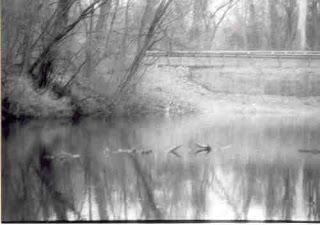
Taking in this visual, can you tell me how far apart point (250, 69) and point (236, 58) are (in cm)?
83

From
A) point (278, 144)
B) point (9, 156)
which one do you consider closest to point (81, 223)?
point (9, 156)

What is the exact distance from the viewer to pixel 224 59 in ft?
48.8

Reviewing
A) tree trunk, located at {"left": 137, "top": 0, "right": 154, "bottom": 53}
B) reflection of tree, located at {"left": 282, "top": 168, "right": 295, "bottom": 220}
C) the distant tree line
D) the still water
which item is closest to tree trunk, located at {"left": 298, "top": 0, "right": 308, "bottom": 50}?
the distant tree line

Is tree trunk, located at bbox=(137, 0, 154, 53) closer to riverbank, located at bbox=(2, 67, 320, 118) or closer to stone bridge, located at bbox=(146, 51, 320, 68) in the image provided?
stone bridge, located at bbox=(146, 51, 320, 68)

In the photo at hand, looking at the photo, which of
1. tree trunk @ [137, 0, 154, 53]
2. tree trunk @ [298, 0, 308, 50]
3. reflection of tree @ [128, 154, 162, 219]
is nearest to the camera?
reflection of tree @ [128, 154, 162, 219]

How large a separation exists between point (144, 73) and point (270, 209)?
27.2ft

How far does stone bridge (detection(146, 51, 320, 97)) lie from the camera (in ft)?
38.1

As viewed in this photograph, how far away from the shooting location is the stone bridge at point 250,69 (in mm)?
11608

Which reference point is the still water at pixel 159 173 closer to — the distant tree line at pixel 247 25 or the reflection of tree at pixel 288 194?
the reflection of tree at pixel 288 194

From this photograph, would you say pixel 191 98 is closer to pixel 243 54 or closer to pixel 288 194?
pixel 243 54

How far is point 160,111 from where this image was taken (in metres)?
15.5

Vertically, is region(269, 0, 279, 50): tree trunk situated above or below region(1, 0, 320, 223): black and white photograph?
above

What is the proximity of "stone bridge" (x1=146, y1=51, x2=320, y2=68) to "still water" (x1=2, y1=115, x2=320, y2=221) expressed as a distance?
1471mm

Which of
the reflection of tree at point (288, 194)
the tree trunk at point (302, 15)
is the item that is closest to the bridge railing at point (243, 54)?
the tree trunk at point (302, 15)
